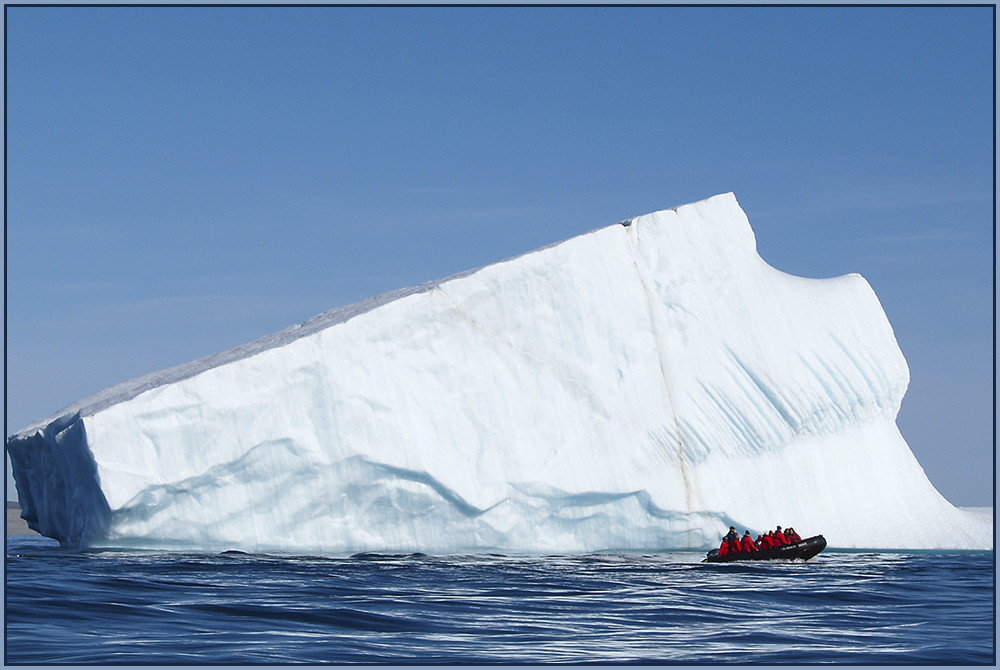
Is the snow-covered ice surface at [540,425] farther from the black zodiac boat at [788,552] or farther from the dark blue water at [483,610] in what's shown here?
the black zodiac boat at [788,552]

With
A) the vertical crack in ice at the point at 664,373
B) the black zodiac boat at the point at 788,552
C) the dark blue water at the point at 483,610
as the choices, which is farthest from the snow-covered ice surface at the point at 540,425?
the black zodiac boat at the point at 788,552

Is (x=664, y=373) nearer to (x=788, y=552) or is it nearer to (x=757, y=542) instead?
(x=757, y=542)

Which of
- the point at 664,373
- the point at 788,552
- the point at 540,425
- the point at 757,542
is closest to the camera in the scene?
the point at 788,552

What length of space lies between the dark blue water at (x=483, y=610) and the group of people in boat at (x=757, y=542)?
330 mm

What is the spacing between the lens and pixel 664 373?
20062mm

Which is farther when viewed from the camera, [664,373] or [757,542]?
[664,373]

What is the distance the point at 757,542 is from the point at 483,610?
7.84 m

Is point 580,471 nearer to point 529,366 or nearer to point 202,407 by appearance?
point 529,366

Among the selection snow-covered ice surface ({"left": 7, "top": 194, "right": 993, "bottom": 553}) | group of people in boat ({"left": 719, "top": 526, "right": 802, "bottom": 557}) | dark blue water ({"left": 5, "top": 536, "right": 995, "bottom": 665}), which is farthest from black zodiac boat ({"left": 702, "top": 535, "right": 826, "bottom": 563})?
snow-covered ice surface ({"left": 7, "top": 194, "right": 993, "bottom": 553})

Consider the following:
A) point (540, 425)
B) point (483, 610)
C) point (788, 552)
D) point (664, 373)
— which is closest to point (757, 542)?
point (788, 552)

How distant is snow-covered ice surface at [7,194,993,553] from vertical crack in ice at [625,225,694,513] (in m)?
0.04

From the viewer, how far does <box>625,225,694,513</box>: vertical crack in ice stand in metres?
19.5

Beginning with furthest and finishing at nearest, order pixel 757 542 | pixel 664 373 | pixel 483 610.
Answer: pixel 664 373 < pixel 757 542 < pixel 483 610

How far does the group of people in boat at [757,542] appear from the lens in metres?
18.1
